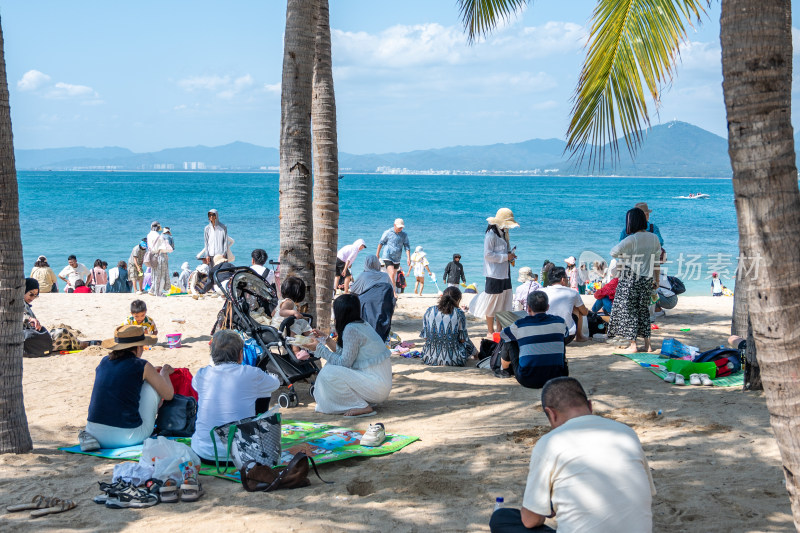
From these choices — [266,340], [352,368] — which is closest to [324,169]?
[266,340]

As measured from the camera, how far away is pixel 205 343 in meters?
10.2

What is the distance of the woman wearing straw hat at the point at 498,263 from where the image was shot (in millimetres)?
9609

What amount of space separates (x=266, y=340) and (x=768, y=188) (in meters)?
5.04

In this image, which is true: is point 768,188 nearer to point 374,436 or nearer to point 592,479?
point 592,479

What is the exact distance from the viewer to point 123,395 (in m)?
5.38

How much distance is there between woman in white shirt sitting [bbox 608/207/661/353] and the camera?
8328 mm

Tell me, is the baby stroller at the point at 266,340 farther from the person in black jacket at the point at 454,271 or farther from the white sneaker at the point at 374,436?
the person in black jacket at the point at 454,271

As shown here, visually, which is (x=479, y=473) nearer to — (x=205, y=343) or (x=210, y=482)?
(x=210, y=482)

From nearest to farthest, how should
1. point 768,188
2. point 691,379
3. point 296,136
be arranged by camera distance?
point 768,188 < point 691,379 < point 296,136

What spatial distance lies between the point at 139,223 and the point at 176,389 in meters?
47.9

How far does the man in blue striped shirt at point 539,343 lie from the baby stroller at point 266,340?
2093 mm

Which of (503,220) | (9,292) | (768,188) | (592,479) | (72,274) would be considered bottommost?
(72,274)

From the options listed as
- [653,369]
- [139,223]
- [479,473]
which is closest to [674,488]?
[479,473]

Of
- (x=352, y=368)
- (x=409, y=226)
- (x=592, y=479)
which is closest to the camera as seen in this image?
(x=592, y=479)
